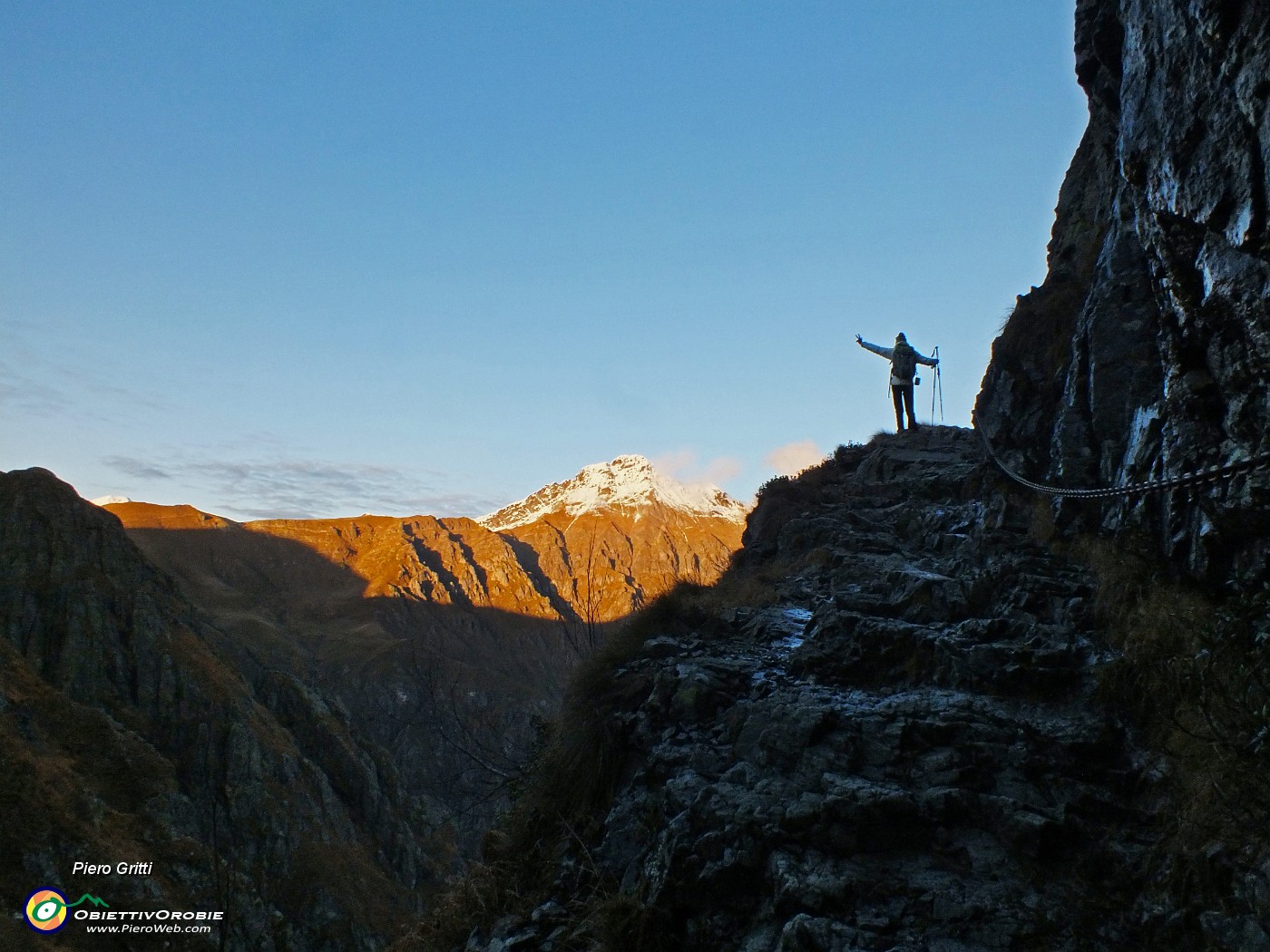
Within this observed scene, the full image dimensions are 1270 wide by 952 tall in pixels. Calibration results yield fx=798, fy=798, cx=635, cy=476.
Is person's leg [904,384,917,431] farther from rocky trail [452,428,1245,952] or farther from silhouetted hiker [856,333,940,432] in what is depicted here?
rocky trail [452,428,1245,952]

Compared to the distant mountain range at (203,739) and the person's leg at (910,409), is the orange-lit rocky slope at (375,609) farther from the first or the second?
the person's leg at (910,409)

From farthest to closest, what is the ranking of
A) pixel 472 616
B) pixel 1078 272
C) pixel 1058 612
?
pixel 472 616, pixel 1078 272, pixel 1058 612

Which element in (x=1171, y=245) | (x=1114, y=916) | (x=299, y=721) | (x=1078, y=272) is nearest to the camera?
(x=1114, y=916)

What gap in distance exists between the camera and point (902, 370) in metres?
19.8

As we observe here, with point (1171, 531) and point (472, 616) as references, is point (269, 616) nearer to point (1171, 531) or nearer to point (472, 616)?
point (472, 616)

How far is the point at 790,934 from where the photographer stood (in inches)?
235

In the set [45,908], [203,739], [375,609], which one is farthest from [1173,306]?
[375,609]

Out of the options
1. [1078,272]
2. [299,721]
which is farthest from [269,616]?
[1078,272]

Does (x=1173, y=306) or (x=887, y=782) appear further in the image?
(x=1173, y=306)

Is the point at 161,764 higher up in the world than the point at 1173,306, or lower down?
lower down

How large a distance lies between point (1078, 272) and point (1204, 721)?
9529mm

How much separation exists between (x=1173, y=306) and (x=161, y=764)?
8011cm

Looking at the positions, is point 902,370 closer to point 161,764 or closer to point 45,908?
point 45,908

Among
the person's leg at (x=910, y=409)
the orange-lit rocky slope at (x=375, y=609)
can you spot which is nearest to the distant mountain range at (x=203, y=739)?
the orange-lit rocky slope at (x=375, y=609)
